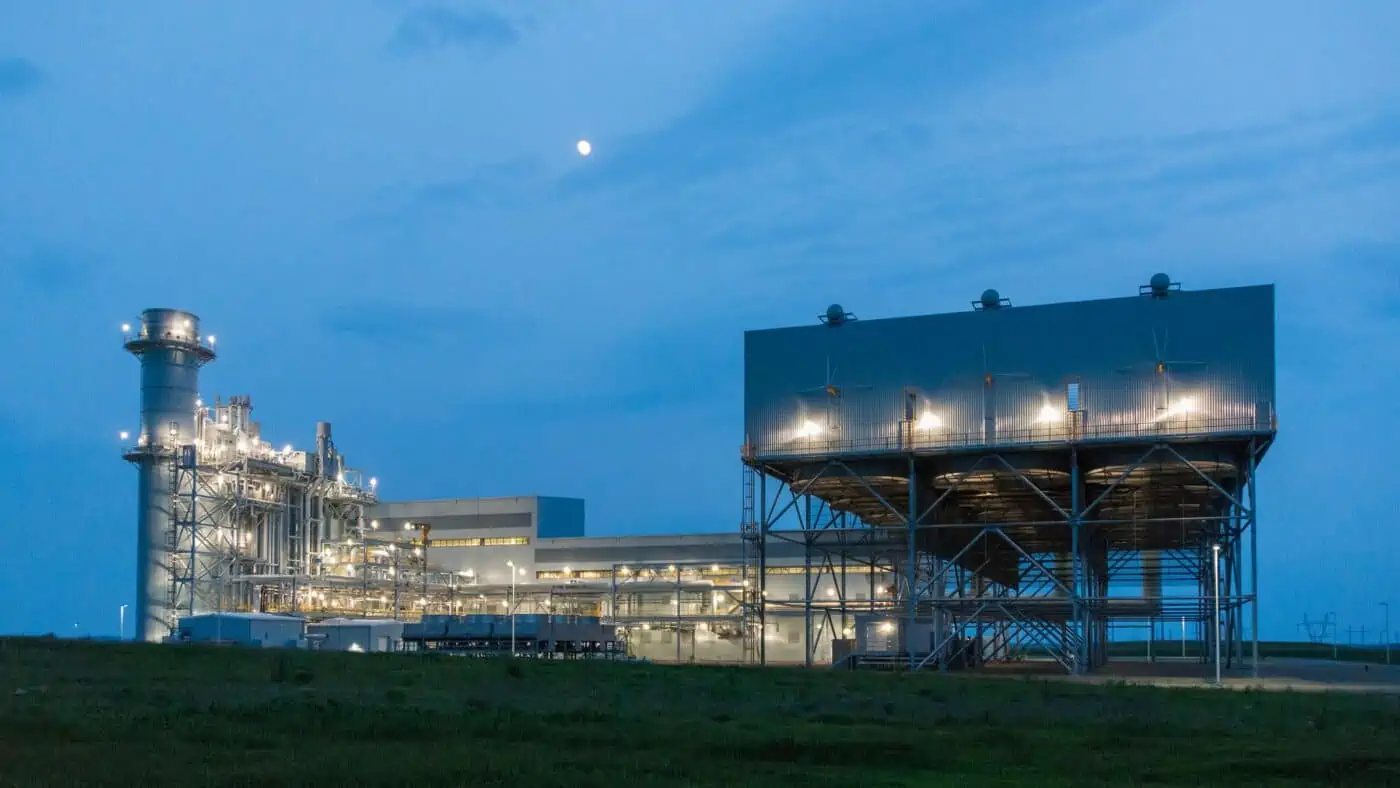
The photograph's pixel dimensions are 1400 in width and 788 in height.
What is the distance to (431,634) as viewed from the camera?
75625mm

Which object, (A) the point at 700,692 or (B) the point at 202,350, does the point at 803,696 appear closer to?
(A) the point at 700,692

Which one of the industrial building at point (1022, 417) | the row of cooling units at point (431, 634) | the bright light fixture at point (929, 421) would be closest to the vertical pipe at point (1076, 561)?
the industrial building at point (1022, 417)

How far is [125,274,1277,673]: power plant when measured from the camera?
209 feet

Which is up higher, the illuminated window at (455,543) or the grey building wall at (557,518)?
the grey building wall at (557,518)

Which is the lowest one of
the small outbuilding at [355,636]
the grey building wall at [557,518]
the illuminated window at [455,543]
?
the small outbuilding at [355,636]

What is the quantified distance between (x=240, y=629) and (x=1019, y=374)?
4169 cm

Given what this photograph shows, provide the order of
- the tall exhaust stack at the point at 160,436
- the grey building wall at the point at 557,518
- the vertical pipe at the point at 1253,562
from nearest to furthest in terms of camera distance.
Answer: the vertical pipe at the point at 1253,562
the tall exhaust stack at the point at 160,436
the grey building wall at the point at 557,518

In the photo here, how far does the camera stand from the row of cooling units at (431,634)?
71125 mm

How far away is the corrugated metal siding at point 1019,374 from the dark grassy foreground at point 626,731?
22.8 metres

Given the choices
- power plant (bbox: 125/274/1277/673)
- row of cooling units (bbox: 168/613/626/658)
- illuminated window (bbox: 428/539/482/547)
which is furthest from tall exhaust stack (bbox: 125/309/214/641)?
illuminated window (bbox: 428/539/482/547)

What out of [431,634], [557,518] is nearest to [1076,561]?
[431,634]

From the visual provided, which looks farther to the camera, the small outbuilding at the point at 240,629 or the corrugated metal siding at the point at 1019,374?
the small outbuilding at the point at 240,629

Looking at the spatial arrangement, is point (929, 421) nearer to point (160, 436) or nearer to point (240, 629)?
point (240, 629)

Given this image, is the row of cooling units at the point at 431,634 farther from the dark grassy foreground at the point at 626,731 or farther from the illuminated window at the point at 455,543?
the illuminated window at the point at 455,543
